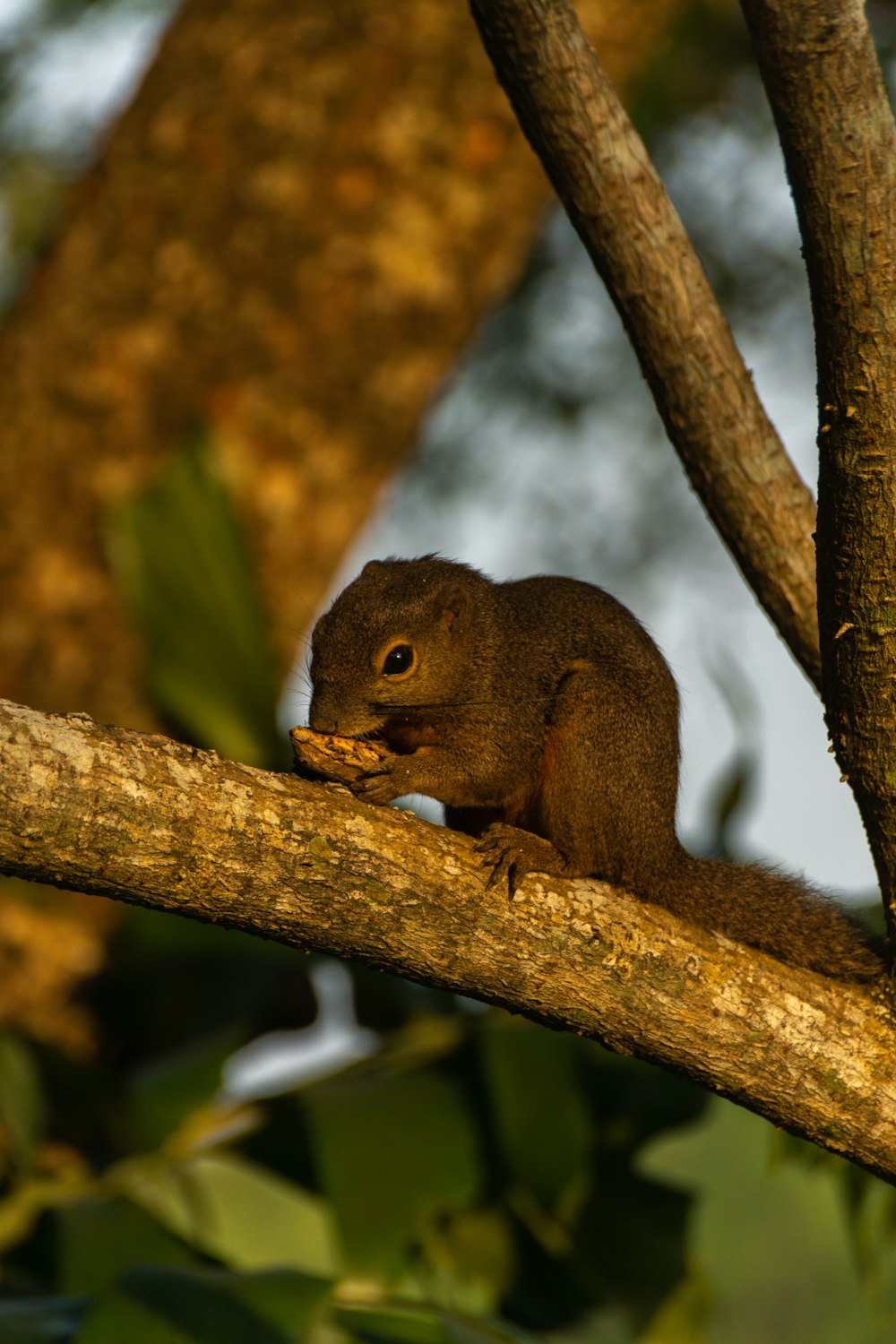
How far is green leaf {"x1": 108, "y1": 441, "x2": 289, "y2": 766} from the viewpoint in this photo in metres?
5.29

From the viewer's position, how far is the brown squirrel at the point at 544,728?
333 cm

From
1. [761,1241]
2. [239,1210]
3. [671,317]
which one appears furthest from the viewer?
[761,1241]

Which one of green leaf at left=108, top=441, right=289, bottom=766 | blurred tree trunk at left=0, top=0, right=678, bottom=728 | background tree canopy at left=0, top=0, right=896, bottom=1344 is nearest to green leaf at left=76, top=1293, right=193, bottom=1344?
background tree canopy at left=0, top=0, right=896, bottom=1344

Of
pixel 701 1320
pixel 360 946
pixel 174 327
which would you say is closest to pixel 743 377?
pixel 360 946

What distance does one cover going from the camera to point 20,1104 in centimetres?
391

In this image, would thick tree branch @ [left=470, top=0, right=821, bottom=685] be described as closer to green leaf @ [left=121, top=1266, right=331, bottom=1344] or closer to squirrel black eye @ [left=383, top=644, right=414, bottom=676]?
squirrel black eye @ [left=383, top=644, right=414, bottom=676]

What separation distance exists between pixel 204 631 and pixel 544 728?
79.9 inches

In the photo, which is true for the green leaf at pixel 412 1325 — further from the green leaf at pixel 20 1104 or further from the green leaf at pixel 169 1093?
the green leaf at pixel 20 1104

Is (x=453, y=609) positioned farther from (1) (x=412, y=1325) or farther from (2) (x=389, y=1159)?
(1) (x=412, y=1325)

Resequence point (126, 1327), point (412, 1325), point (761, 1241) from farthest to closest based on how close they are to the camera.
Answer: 1. point (761, 1241)
2. point (412, 1325)
3. point (126, 1327)

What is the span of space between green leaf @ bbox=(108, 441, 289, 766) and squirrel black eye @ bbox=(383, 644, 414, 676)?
1.53m

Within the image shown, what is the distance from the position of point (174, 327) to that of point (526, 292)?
3.71 metres

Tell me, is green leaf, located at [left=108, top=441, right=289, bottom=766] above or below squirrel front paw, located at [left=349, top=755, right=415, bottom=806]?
above

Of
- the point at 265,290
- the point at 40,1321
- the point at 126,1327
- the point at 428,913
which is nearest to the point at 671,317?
the point at 428,913
